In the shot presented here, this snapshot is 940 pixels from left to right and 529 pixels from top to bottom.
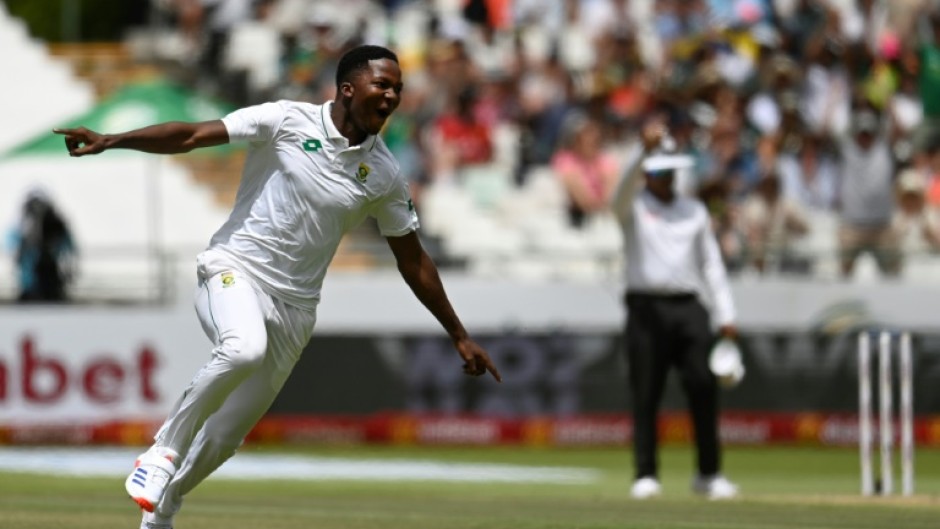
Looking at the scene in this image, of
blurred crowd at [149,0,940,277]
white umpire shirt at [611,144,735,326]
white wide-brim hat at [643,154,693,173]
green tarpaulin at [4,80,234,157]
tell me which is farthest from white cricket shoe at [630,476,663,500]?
green tarpaulin at [4,80,234,157]

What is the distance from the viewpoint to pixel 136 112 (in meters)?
17.9

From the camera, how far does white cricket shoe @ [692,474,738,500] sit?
468 inches

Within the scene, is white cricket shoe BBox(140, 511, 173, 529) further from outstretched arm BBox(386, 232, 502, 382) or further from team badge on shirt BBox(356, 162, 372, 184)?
team badge on shirt BBox(356, 162, 372, 184)

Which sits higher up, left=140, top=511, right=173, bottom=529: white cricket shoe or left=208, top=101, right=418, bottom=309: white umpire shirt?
left=208, top=101, right=418, bottom=309: white umpire shirt

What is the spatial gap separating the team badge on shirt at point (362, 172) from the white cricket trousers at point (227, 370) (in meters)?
0.56

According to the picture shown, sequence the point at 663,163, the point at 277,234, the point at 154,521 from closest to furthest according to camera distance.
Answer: the point at 154,521
the point at 277,234
the point at 663,163

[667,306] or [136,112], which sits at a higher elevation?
[136,112]

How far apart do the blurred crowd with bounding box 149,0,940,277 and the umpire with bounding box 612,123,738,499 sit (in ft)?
17.7

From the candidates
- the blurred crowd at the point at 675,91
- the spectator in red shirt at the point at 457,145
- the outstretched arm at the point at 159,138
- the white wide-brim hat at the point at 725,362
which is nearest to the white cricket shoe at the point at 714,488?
the white wide-brim hat at the point at 725,362

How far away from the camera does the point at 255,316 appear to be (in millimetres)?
7773

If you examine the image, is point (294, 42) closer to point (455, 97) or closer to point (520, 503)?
point (455, 97)

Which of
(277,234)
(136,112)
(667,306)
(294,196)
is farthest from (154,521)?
(136,112)

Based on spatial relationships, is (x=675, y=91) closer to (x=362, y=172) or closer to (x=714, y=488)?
(x=714, y=488)

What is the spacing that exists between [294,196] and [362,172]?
0.94ft
